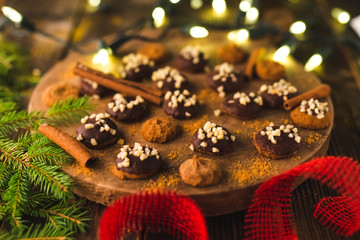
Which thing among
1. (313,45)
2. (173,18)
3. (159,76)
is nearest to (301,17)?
(313,45)

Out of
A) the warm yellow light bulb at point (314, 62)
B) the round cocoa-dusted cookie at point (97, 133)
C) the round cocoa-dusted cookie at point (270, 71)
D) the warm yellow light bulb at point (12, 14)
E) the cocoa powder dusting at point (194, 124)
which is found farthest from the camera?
the warm yellow light bulb at point (314, 62)

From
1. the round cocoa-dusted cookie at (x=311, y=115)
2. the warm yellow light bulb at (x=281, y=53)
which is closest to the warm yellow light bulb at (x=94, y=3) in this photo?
the warm yellow light bulb at (x=281, y=53)

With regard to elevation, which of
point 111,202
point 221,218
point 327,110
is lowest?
point 221,218

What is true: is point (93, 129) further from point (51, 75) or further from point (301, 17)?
point (301, 17)

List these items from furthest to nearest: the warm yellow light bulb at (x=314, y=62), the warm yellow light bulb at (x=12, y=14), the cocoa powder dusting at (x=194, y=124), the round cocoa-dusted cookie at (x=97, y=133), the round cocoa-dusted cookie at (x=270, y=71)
A: the warm yellow light bulb at (x=314, y=62) → the warm yellow light bulb at (x=12, y=14) → the round cocoa-dusted cookie at (x=270, y=71) → the cocoa powder dusting at (x=194, y=124) → the round cocoa-dusted cookie at (x=97, y=133)

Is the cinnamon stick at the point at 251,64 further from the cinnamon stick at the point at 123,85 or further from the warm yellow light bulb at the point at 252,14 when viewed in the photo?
the cinnamon stick at the point at 123,85

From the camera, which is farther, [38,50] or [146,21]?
[38,50]
